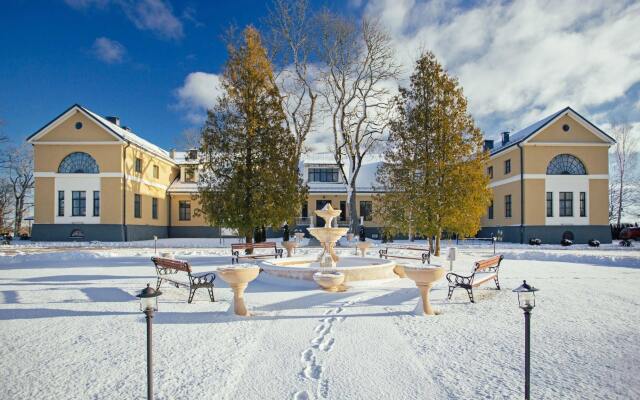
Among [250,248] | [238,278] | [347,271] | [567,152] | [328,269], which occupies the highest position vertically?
[567,152]

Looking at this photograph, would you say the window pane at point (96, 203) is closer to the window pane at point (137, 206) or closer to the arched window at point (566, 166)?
the window pane at point (137, 206)

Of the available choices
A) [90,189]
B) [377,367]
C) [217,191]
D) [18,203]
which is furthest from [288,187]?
[18,203]

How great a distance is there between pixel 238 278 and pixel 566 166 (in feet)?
96.8

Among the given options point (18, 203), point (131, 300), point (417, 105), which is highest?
point (417, 105)

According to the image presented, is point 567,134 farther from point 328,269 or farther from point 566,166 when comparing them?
point 328,269

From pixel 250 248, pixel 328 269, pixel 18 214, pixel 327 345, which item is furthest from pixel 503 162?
pixel 18 214

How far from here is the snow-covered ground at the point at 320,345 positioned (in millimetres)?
4078

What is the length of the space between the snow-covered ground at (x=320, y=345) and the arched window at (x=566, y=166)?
21.5 meters

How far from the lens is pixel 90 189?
28234 millimetres

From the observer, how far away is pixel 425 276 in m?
7.02

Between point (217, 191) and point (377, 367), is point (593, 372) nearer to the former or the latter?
point (377, 367)

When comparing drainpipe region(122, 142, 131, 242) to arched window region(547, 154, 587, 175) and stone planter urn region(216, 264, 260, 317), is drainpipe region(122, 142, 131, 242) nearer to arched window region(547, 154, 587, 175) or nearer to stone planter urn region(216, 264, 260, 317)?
stone planter urn region(216, 264, 260, 317)

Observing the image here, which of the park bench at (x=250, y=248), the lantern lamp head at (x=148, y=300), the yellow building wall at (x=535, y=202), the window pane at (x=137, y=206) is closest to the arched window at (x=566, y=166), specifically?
the yellow building wall at (x=535, y=202)

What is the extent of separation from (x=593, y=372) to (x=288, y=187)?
14.9 meters
